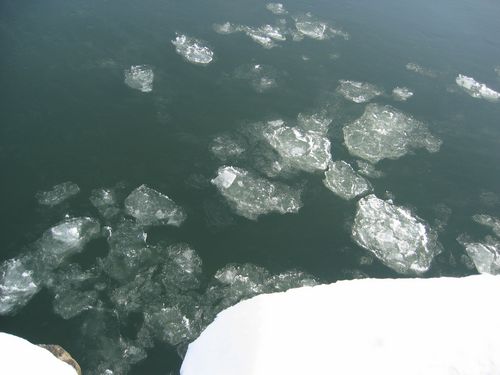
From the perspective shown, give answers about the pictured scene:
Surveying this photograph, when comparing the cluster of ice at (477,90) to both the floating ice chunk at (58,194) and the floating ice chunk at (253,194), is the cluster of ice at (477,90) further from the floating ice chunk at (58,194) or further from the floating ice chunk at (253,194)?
the floating ice chunk at (58,194)

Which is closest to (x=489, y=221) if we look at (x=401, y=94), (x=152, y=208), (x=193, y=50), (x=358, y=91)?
(x=401, y=94)

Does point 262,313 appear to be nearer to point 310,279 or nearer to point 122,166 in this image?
point 310,279

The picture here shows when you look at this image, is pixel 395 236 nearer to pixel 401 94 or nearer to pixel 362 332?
pixel 362 332

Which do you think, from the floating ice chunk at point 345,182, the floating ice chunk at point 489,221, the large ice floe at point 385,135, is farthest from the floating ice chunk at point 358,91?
the floating ice chunk at point 489,221

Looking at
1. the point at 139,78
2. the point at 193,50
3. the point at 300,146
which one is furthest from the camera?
the point at 193,50

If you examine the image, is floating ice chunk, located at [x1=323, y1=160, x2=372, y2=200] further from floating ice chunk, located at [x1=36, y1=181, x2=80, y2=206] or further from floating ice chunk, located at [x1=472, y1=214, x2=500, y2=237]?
floating ice chunk, located at [x1=36, y1=181, x2=80, y2=206]

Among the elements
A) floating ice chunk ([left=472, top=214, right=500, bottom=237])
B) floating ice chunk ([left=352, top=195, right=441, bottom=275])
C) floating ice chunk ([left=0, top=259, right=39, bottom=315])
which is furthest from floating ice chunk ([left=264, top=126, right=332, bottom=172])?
floating ice chunk ([left=0, top=259, right=39, bottom=315])
